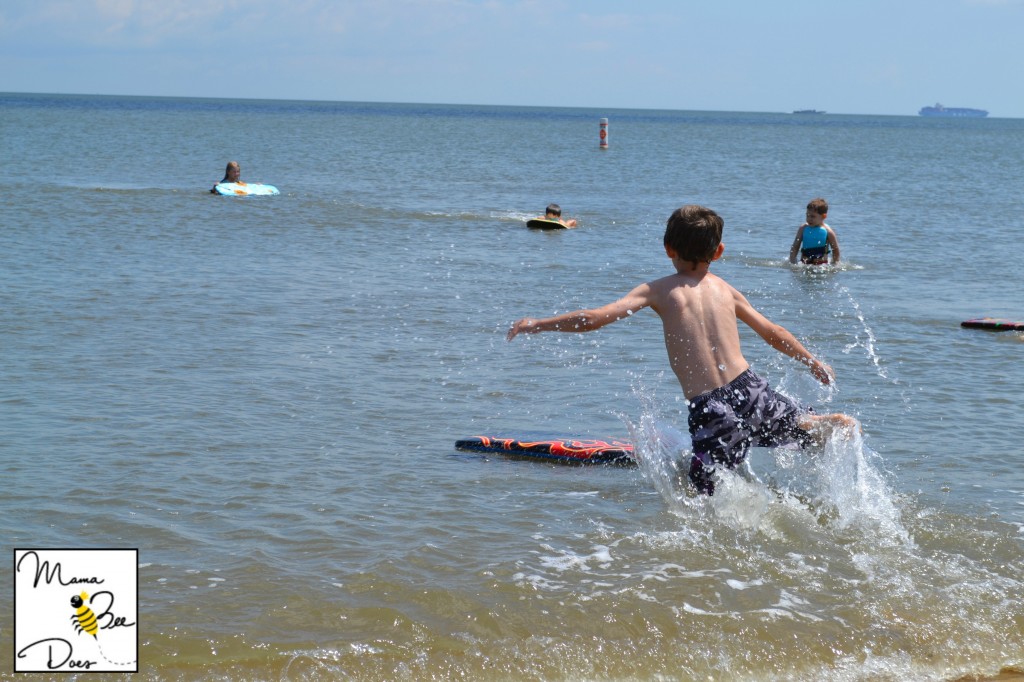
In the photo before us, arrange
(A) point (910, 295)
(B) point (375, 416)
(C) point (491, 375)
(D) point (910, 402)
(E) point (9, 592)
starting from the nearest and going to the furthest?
(E) point (9, 592), (B) point (375, 416), (D) point (910, 402), (C) point (491, 375), (A) point (910, 295)

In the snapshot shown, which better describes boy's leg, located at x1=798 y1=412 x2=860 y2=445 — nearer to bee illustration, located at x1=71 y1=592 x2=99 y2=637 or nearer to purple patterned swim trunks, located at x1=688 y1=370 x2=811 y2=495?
purple patterned swim trunks, located at x1=688 y1=370 x2=811 y2=495

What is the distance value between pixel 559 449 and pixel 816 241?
35.3ft

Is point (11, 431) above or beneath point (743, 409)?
beneath

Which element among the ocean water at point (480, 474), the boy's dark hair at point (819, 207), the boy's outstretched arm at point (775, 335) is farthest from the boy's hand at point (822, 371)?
the boy's dark hair at point (819, 207)

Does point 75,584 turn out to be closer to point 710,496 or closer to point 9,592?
point 9,592

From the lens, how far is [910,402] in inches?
349

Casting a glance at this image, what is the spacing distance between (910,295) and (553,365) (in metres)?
6.52

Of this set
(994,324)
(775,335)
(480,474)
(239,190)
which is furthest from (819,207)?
(239,190)

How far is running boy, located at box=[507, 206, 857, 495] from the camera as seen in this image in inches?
228

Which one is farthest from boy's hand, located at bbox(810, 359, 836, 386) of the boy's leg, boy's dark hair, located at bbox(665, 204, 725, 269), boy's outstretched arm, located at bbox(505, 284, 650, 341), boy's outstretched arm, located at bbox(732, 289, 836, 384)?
boy's outstretched arm, located at bbox(505, 284, 650, 341)

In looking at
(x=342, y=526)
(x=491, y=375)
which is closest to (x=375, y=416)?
(x=491, y=375)

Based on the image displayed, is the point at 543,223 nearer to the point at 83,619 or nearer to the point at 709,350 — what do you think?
the point at 709,350

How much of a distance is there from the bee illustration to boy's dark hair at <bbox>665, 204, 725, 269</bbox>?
3.22 metres

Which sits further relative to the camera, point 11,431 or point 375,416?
point 375,416
